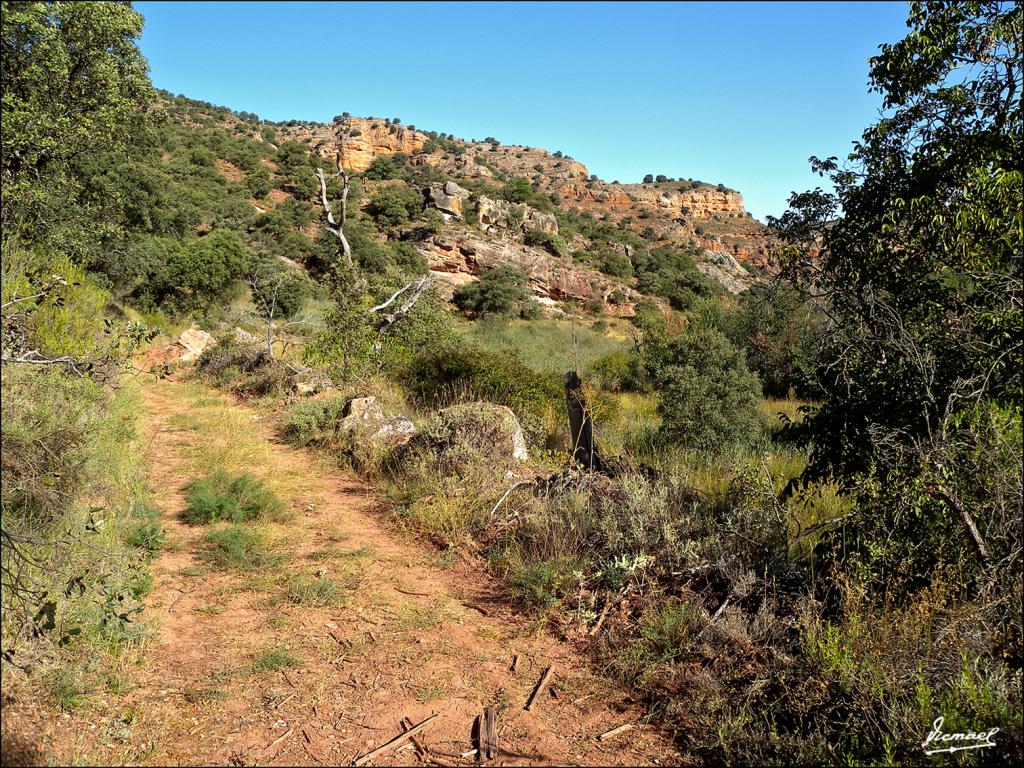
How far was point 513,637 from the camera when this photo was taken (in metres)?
4.31

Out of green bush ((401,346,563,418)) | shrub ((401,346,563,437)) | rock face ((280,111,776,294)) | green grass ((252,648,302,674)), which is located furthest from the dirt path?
rock face ((280,111,776,294))

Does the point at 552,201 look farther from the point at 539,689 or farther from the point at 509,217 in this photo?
the point at 539,689

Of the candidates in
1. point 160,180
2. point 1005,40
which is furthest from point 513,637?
point 160,180

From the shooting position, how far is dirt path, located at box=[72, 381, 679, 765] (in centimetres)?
314

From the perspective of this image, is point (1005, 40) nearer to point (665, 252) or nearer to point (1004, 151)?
point (1004, 151)

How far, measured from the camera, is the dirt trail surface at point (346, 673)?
311cm

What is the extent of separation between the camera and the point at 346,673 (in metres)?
3.77

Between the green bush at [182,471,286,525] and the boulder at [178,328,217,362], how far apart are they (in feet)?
28.4

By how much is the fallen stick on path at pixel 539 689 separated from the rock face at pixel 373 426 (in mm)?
4580

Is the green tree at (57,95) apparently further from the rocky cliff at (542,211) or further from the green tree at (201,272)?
the green tree at (201,272)

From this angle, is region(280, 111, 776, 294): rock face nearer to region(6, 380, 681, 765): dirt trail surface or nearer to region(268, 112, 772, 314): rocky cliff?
region(268, 112, 772, 314): rocky cliff

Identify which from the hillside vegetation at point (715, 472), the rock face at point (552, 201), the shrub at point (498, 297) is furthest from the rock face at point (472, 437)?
the rock face at point (552, 201)

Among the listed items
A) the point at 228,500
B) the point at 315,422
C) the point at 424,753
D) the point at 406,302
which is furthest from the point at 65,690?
the point at 406,302

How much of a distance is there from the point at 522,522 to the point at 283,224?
91.9 feet
